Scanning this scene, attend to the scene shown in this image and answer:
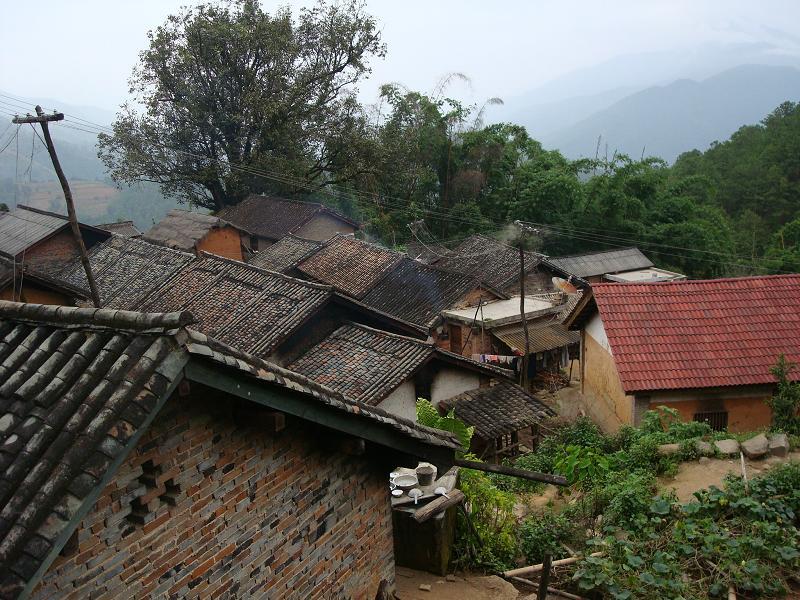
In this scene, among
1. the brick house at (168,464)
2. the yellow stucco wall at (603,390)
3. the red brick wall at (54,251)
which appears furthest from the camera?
the red brick wall at (54,251)

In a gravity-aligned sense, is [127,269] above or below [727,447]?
above

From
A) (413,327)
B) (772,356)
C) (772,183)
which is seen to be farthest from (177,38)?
(772,183)

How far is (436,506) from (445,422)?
6326 millimetres

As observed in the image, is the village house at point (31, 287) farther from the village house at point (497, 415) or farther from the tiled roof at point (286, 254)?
the village house at point (497, 415)

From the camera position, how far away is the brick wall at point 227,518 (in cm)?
409

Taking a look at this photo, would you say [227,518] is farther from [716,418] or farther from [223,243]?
[223,243]

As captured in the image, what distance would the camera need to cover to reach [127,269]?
25031 millimetres

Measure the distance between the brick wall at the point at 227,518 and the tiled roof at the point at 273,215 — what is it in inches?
1258

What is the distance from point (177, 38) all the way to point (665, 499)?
3829 centimetres

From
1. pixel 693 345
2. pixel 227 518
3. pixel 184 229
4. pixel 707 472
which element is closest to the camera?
pixel 227 518

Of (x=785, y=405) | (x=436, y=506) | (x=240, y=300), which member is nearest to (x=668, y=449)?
Answer: (x=785, y=405)

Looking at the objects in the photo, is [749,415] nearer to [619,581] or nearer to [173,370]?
[619,581]

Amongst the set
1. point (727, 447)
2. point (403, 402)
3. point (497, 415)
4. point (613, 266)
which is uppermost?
point (727, 447)

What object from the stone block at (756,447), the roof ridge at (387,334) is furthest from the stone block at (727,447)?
the roof ridge at (387,334)
